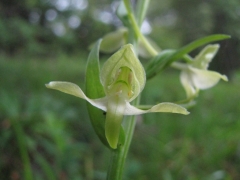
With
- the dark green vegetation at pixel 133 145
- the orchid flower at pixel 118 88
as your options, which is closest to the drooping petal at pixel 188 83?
the orchid flower at pixel 118 88

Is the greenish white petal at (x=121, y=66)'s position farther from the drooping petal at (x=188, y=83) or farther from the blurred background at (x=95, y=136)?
the blurred background at (x=95, y=136)

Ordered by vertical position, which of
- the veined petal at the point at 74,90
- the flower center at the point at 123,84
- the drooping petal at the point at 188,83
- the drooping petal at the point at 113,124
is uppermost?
the drooping petal at the point at 188,83

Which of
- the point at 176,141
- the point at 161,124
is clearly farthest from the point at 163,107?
the point at 161,124

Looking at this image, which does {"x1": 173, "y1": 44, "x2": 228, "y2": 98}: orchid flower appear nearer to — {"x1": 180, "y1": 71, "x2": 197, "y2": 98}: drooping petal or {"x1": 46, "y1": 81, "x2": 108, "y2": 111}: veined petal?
{"x1": 180, "y1": 71, "x2": 197, "y2": 98}: drooping petal

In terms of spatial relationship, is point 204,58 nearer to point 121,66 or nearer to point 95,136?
point 121,66

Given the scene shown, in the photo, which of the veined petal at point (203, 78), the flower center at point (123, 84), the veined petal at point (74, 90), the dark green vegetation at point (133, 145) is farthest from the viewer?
the dark green vegetation at point (133, 145)

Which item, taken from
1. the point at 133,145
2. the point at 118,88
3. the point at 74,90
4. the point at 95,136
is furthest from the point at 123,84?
the point at 95,136

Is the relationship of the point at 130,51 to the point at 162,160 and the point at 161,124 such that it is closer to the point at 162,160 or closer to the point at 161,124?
the point at 162,160
